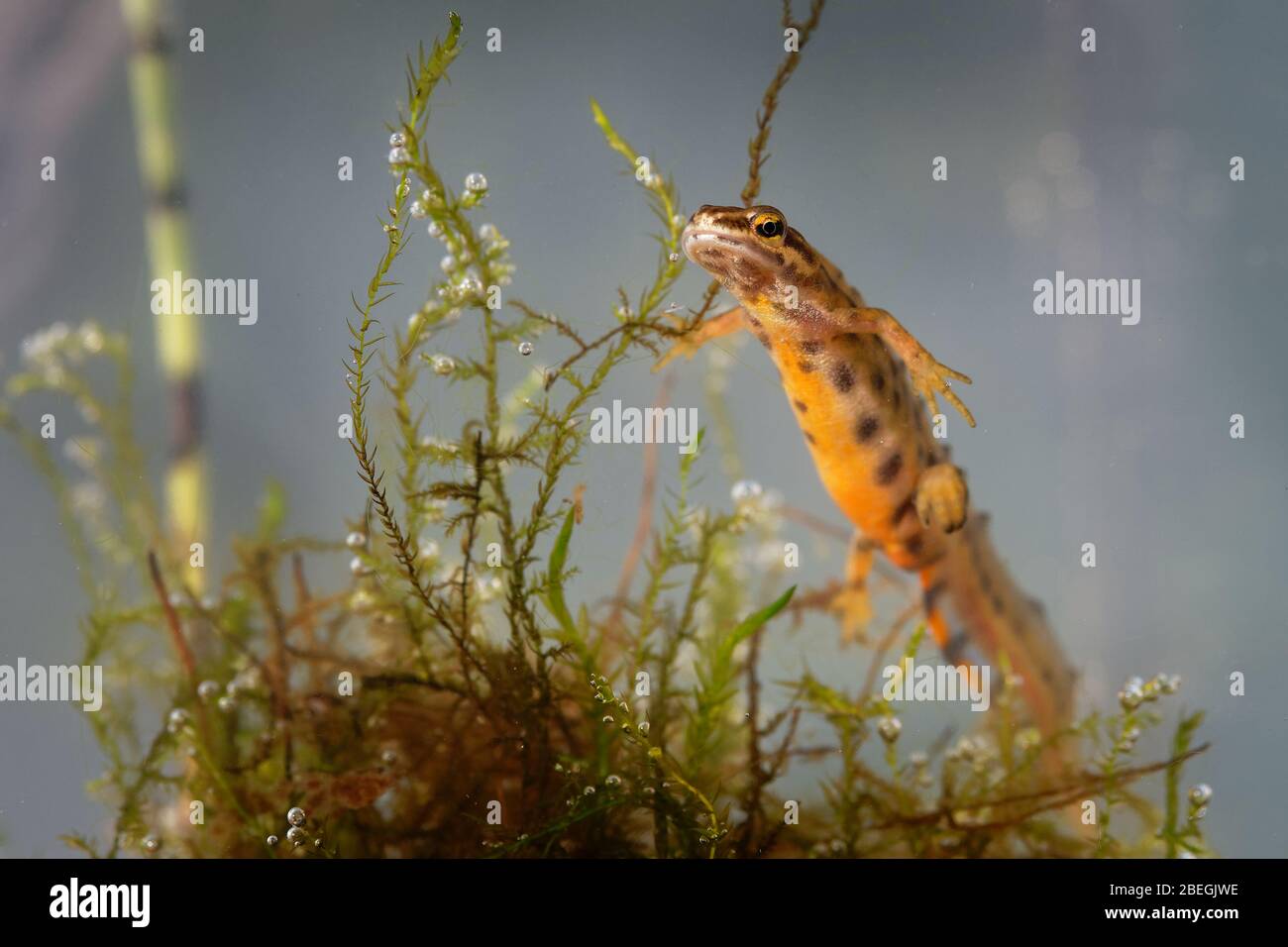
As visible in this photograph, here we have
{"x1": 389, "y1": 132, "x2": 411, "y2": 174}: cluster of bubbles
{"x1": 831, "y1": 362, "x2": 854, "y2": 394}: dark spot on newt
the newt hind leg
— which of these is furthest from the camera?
the newt hind leg

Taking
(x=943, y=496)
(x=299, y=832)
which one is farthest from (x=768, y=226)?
(x=299, y=832)

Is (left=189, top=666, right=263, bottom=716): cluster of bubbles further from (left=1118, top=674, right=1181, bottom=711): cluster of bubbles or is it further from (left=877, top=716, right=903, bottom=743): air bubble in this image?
(left=1118, top=674, right=1181, bottom=711): cluster of bubbles

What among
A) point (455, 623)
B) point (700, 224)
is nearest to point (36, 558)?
point (455, 623)

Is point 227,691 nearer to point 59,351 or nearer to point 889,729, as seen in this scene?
point 59,351

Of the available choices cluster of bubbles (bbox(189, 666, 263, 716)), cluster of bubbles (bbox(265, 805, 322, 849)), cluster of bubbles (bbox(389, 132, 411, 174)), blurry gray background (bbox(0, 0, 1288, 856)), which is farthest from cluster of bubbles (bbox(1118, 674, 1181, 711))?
cluster of bubbles (bbox(189, 666, 263, 716))

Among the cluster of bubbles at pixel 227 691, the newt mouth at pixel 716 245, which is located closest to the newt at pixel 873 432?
the newt mouth at pixel 716 245

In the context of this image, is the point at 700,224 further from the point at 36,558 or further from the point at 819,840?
the point at 36,558

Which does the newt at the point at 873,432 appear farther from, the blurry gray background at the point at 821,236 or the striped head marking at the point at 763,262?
the blurry gray background at the point at 821,236
